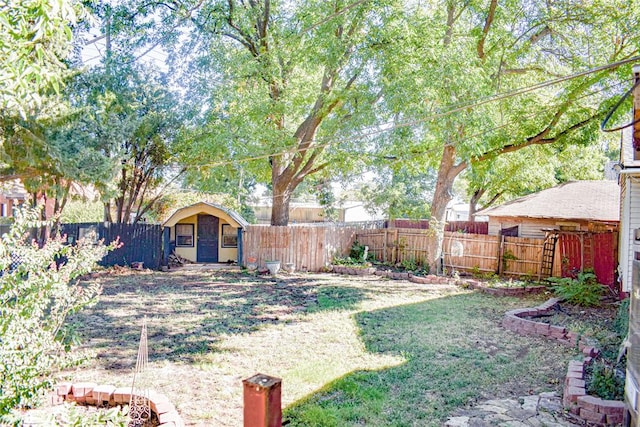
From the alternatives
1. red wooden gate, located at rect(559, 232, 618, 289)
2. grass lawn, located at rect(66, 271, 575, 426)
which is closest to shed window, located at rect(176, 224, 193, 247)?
grass lawn, located at rect(66, 271, 575, 426)

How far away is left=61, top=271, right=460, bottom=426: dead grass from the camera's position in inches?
185

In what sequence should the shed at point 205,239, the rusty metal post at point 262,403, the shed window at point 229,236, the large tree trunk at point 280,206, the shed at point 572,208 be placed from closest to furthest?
the rusty metal post at point 262,403, the shed at point 572,208, the large tree trunk at point 280,206, the shed at point 205,239, the shed window at point 229,236

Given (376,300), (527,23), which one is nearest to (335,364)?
(376,300)

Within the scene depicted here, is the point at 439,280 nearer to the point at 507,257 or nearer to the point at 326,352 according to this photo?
the point at 507,257

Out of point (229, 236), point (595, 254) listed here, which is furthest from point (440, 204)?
point (229, 236)

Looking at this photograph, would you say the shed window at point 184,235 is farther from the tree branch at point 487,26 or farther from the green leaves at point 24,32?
the green leaves at point 24,32

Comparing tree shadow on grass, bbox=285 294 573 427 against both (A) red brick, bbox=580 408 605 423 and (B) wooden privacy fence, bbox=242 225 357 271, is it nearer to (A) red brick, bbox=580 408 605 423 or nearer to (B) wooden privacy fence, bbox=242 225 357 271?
(A) red brick, bbox=580 408 605 423

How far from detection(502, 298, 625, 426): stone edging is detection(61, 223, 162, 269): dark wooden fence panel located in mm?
11578

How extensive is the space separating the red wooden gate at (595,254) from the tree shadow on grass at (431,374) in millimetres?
4680

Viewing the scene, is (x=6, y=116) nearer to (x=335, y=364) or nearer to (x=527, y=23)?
(x=335, y=364)

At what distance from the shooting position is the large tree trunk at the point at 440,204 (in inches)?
497

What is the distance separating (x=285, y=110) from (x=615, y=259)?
995 cm

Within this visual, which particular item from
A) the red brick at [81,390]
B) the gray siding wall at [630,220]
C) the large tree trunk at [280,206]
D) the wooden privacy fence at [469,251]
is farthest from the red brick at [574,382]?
the large tree trunk at [280,206]

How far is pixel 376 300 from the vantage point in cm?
954
